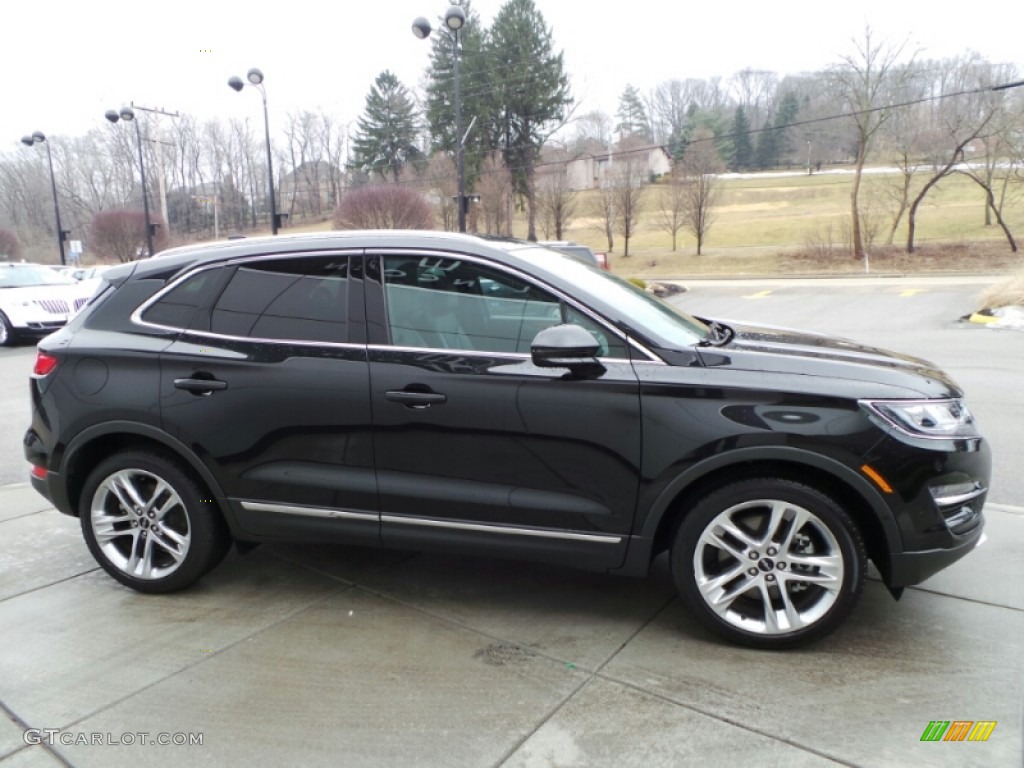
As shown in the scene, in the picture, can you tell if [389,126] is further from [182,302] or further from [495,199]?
[182,302]

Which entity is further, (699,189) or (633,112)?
(633,112)

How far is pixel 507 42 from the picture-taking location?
52.0 metres

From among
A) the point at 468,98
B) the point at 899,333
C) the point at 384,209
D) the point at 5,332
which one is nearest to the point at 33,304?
the point at 5,332

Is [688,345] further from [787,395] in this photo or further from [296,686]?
[296,686]

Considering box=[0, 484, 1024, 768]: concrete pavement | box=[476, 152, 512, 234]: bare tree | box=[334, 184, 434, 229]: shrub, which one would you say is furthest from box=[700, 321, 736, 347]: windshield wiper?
box=[476, 152, 512, 234]: bare tree

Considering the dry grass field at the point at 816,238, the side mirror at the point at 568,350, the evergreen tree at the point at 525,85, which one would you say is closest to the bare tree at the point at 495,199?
the evergreen tree at the point at 525,85

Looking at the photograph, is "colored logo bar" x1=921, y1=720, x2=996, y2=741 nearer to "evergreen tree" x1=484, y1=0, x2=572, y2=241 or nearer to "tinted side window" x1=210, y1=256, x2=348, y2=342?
"tinted side window" x1=210, y1=256, x2=348, y2=342

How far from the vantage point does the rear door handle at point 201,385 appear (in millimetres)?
3609

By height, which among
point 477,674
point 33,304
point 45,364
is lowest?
point 477,674

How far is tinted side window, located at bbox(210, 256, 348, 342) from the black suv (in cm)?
1

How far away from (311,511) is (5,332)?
45.5ft

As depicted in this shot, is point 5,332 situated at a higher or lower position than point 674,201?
lower

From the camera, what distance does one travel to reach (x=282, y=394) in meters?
3.53

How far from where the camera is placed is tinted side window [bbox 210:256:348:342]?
11.7 ft
